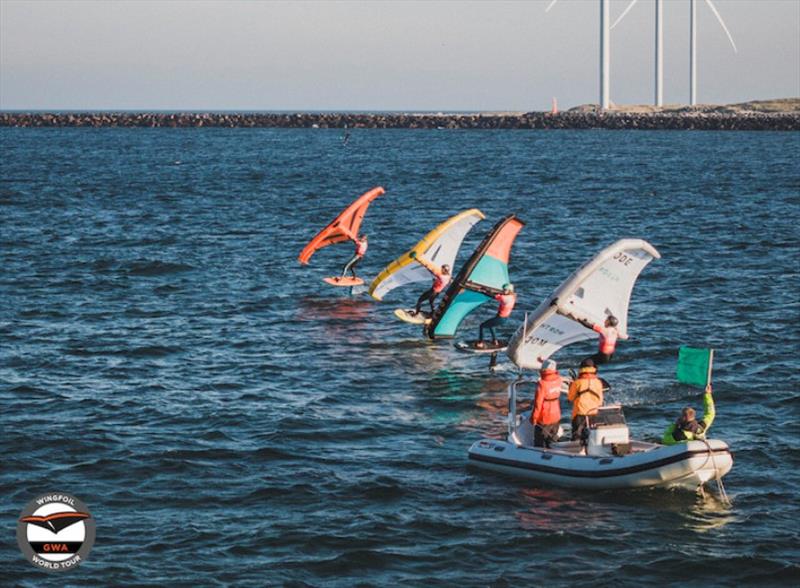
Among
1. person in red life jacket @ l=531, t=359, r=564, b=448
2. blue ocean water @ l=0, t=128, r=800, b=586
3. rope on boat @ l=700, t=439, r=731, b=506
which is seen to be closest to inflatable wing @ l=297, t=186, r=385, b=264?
blue ocean water @ l=0, t=128, r=800, b=586

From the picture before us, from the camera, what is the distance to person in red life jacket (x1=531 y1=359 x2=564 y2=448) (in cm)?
2466

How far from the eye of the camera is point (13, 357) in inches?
1388

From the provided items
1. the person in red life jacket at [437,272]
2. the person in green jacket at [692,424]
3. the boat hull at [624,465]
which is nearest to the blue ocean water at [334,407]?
the boat hull at [624,465]

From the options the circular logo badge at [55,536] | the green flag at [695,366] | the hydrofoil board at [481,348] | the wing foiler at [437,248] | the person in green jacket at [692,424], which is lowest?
the circular logo badge at [55,536]

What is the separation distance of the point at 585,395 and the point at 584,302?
10.5ft

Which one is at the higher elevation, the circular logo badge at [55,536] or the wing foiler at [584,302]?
the wing foiler at [584,302]

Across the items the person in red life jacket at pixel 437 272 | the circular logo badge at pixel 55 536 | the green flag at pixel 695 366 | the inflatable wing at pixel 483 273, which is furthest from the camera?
the person in red life jacket at pixel 437 272

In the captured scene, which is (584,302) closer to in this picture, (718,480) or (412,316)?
(718,480)

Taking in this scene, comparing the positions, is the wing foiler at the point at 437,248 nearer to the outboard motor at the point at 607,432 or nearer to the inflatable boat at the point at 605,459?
the inflatable boat at the point at 605,459

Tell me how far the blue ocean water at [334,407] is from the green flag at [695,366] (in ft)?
7.19

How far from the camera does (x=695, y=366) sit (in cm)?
2384

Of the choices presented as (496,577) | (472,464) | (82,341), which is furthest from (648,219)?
(496,577)

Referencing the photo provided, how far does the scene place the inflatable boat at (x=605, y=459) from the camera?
2289 cm

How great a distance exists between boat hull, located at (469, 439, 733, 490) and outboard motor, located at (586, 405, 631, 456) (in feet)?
1.02
